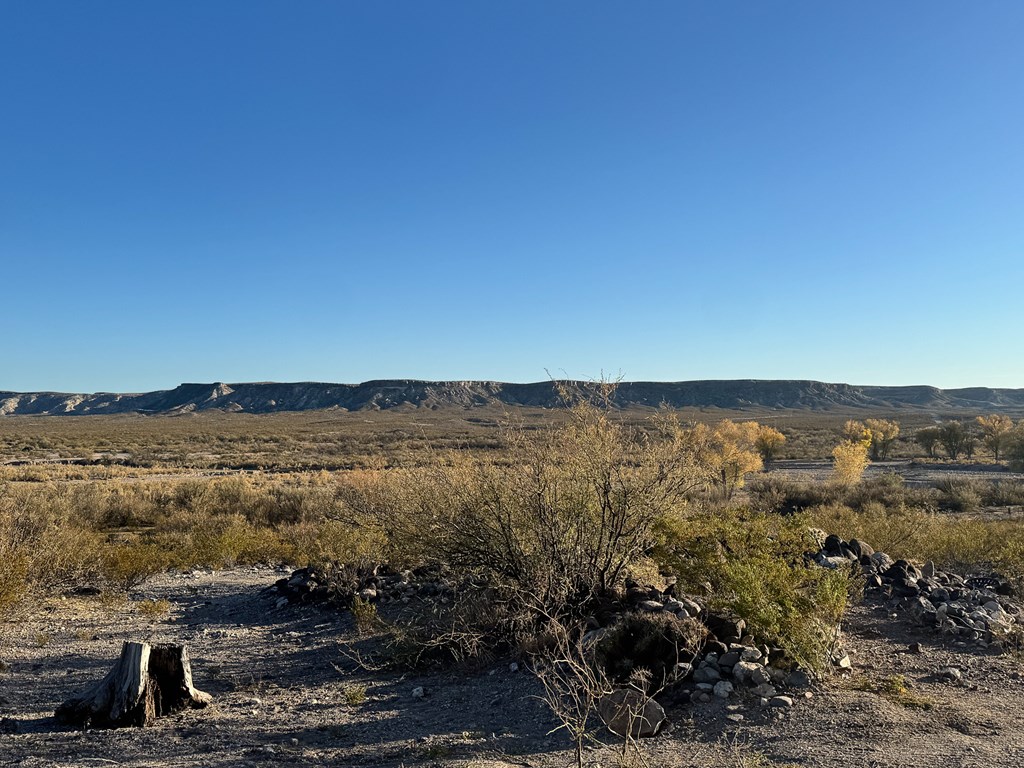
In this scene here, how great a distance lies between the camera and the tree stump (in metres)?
5.66

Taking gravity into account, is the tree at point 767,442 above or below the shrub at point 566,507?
below

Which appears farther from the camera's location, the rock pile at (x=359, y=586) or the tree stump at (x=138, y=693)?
the rock pile at (x=359, y=586)

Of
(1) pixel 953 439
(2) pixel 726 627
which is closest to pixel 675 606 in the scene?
(2) pixel 726 627

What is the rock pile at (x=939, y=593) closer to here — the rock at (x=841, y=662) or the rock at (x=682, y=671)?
the rock at (x=841, y=662)

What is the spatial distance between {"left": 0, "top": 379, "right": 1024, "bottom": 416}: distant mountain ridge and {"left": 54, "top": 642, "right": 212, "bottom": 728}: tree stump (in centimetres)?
10592

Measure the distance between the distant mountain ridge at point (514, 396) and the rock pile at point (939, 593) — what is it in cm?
10149

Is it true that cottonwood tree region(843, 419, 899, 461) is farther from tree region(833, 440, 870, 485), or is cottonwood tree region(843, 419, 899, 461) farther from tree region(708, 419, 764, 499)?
tree region(833, 440, 870, 485)

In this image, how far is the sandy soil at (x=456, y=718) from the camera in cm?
488

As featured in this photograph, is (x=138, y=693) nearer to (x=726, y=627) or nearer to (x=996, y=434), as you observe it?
(x=726, y=627)

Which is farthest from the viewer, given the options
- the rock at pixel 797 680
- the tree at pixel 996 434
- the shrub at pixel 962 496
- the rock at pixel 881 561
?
the tree at pixel 996 434

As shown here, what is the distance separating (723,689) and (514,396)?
118m

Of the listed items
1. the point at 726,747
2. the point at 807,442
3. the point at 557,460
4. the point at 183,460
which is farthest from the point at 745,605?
the point at 807,442

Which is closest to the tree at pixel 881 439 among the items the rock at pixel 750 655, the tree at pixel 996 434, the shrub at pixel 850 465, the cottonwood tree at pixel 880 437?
the cottonwood tree at pixel 880 437

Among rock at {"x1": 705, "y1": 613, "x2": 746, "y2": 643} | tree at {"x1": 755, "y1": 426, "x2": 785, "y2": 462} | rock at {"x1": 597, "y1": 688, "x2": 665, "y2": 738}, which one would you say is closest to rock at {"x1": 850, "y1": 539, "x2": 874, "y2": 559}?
rock at {"x1": 705, "y1": 613, "x2": 746, "y2": 643}
